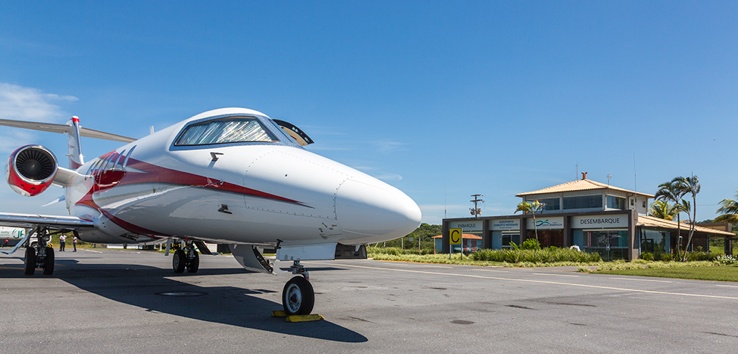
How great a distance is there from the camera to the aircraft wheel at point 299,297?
7.08 m

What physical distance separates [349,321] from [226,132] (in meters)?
3.30

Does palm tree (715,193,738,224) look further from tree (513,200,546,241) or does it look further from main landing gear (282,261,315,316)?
main landing gear (282,261,315,316)

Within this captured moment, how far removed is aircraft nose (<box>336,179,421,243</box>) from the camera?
19.7 ft

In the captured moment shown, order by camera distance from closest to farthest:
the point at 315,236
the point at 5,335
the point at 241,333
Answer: the point at 5,335 < the point at 241,333 < the point at 315,236

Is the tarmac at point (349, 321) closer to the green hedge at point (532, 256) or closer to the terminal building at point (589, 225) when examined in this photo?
the green hedge at point (532, 256)

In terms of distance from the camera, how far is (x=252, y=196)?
275 inches

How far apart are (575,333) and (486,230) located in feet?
141

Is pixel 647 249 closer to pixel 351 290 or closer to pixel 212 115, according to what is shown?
pixel 351 290

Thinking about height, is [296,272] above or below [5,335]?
above

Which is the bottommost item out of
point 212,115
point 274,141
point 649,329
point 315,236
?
point 649,329

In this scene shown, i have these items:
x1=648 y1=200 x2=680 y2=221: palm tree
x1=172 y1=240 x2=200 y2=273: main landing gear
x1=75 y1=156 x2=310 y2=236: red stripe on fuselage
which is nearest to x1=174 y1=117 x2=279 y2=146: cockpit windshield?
x1=75 y1=156 x2=310 y2=236: red stripe on fuselage

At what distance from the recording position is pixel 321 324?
6852 millimetres

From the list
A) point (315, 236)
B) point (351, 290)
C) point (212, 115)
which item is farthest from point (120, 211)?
point (315, 236)

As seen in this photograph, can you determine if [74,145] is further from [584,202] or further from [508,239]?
[584,202]
